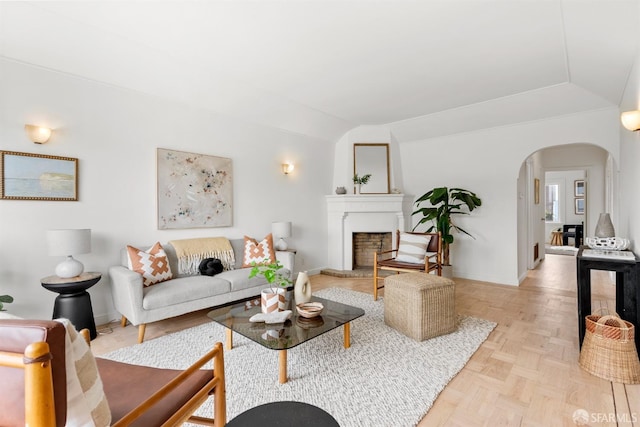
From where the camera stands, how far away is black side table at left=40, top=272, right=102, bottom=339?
257cm

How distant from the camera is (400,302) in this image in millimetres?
2861

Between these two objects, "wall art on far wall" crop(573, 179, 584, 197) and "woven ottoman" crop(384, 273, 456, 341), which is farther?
"wall art on far wall" crop(573, 179, 584, 197)

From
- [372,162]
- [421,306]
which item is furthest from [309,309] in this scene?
[372,162]

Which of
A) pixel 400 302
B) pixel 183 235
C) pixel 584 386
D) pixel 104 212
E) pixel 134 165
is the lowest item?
pixel 584 386

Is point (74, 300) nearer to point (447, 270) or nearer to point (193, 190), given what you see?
point (193, 190)

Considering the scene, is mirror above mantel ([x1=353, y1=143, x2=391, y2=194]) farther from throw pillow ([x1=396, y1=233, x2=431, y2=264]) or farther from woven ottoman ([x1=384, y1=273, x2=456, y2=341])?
woven ottoman ([x1=384, y1=273, x2=456, y2=341])

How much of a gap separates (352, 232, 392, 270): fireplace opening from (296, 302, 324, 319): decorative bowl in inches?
134

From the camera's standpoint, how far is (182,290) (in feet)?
9.68

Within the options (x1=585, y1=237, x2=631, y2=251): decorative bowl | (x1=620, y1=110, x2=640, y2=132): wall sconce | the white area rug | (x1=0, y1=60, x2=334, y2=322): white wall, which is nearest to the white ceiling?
(x1=0, y1=60, x2=334, y2=322): white wall

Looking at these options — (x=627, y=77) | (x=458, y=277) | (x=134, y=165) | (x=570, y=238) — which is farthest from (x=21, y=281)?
(x=570, y=238)

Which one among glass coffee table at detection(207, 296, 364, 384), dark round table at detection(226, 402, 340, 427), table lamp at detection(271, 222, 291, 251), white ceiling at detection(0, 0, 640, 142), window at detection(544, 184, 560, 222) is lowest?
glass coffee table at detection(207, 296, 364, 384)

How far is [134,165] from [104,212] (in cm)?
58

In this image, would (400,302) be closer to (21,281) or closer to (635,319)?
(635,319)

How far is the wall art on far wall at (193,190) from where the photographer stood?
360 centimetres
